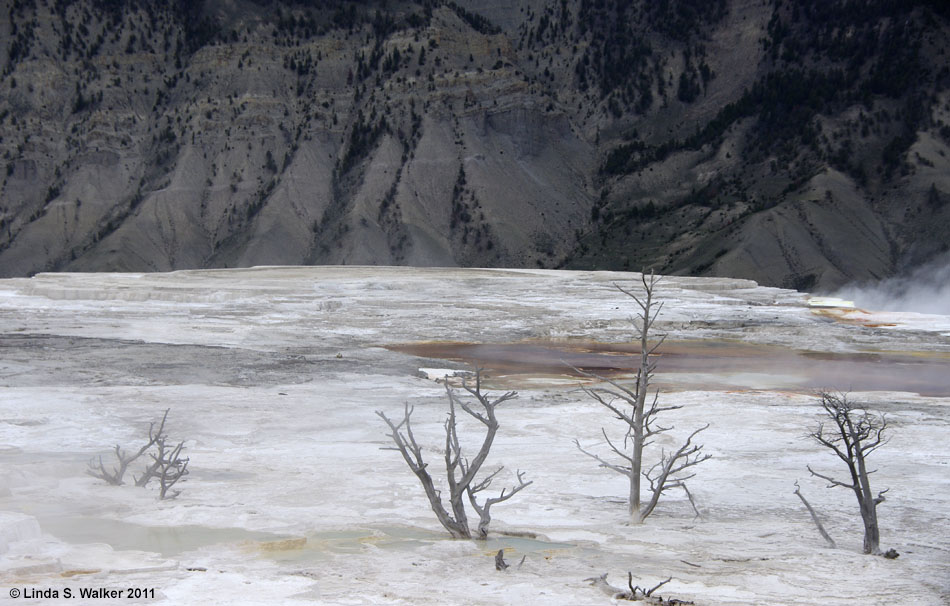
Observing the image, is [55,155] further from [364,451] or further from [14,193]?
[364,451]

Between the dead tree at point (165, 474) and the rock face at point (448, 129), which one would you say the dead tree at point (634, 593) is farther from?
the rock face at point (448, 129)

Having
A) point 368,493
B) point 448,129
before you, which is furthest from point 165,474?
point 448,129

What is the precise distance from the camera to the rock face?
84.8 m

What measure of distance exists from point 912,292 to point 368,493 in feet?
189

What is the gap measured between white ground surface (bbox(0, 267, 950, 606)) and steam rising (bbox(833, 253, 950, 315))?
29179mm

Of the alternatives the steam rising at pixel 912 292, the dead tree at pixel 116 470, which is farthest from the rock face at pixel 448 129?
the dead tree at pixel 116 470

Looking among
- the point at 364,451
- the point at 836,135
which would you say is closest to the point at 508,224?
the point at 836,135

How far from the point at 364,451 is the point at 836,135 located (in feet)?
251

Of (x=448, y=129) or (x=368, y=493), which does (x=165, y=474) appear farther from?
(x=448, y=129)

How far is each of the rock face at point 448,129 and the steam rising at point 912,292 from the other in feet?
28.6

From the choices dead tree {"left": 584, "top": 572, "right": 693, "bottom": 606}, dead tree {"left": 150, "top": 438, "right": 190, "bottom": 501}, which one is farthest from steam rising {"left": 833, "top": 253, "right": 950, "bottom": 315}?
dead tree {"left": 584, "top": 572, "right": 693, "bottom": 606}

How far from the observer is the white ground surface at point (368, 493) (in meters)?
9.12

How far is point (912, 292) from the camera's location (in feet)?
207

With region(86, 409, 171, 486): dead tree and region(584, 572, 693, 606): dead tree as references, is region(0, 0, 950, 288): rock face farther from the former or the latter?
region(584, 572, 693, 606): dead tree
